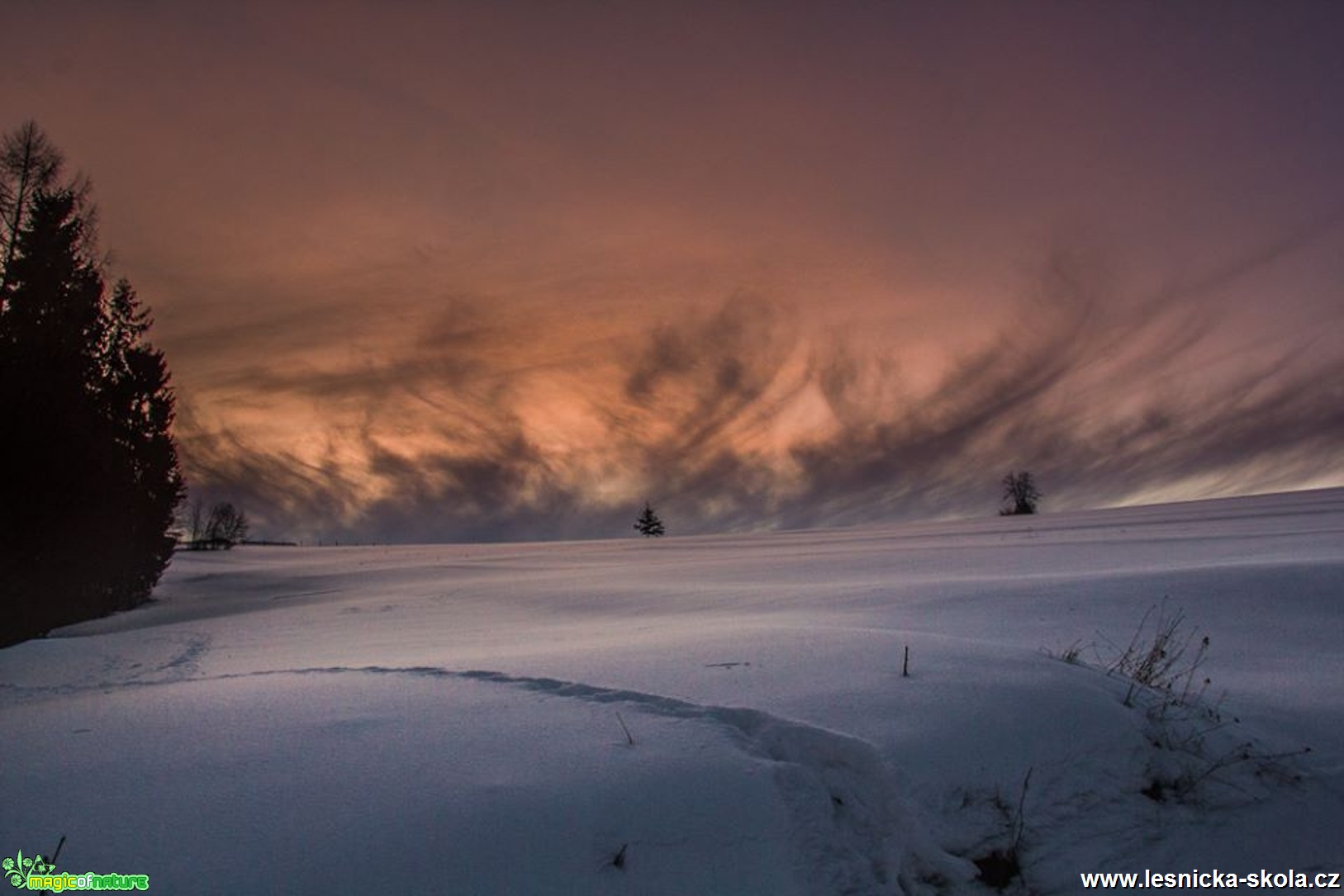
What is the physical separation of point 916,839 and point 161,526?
706 inches

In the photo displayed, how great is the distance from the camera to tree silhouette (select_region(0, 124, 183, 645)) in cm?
1031

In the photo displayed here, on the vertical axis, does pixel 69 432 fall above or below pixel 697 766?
above

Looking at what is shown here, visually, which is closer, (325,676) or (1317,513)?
(325,676)

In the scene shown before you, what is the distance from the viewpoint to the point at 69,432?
429 inches

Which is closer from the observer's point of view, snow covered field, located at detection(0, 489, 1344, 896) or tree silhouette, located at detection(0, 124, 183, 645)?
snow covered field, located at detection(0, 489, 1344, 896)

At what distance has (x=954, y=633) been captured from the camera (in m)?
6.99

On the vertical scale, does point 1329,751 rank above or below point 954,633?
below

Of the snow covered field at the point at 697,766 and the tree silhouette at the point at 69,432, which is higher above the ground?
the tree silhouette at the point at 69,432

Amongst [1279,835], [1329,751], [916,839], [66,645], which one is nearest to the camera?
[916,839]

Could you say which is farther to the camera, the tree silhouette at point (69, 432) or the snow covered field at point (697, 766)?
the tree silhouette at point (69, 432)

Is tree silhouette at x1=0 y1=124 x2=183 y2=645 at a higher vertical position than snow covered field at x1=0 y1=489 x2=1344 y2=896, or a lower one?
higher

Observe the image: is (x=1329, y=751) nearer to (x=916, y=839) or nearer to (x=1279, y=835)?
(x=1279, y=835)

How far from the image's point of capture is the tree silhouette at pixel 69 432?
10.3m

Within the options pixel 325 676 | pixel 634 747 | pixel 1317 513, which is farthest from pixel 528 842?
pixel 1317 513
